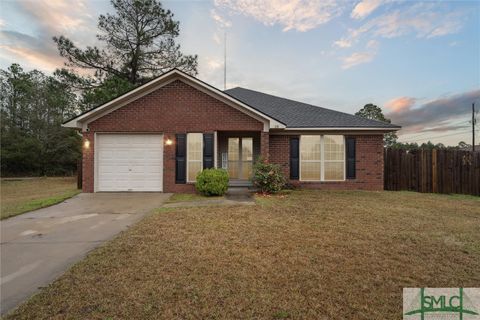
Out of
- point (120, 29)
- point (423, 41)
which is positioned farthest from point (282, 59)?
point (120, 29)

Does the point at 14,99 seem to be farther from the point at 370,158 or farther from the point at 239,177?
the point at 370,158

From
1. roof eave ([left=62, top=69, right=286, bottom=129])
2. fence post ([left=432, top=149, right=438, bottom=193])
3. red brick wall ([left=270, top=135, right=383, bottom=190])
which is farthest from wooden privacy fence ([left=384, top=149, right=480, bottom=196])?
roof eave ([left=62, top=69, right=286, bottom=129])

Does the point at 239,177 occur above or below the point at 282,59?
below

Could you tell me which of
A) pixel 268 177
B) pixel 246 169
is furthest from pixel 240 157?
pixel 268 177

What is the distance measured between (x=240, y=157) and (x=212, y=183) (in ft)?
12.5

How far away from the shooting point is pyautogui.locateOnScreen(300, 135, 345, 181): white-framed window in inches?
453

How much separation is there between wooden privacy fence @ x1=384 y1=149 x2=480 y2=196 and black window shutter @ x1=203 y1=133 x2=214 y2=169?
8.61m

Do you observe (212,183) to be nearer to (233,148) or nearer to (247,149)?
(233,148)

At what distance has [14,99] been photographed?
24.2 m

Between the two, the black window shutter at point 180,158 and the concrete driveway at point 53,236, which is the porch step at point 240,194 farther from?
the concrete driveway at point 53,236

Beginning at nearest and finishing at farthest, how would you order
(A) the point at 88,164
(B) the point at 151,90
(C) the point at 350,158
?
1. (A) the point at 88,164
2. (B) the point at 151,90
3. (C) the point at 350,158

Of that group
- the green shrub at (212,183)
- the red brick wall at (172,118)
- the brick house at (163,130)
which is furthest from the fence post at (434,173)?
the green shrub at (212,183)

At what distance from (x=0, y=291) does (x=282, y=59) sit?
15855 millimetres

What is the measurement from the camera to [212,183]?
30.2ft
